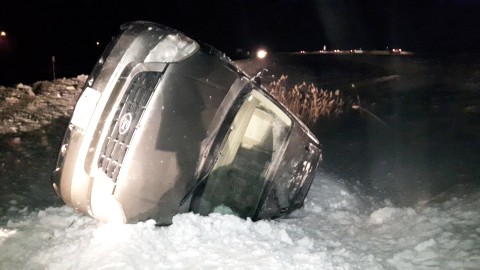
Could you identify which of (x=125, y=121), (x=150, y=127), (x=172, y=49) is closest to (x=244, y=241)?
(x=150, y=127)

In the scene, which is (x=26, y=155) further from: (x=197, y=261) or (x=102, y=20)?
(x=102, y=20)

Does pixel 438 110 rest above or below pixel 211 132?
above

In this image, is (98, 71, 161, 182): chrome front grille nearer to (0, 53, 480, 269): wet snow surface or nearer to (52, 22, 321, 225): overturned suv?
(52, 22, 321, 225): overturned suv

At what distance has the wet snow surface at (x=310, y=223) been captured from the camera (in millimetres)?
3072

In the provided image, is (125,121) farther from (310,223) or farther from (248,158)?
(310,223)

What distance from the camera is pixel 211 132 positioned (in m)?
3.10

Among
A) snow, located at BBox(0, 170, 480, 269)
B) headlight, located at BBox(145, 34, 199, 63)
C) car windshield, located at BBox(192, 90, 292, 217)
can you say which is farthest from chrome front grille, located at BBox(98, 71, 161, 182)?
car windshield, located at BBox(192, 90, 292, 217)

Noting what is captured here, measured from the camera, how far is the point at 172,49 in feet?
9.81

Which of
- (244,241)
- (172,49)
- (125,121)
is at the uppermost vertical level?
(172,49)

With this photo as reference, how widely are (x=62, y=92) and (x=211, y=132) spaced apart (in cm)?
612

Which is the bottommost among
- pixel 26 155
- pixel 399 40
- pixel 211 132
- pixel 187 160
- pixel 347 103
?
pixel 26 155

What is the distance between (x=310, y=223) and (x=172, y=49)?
226 cm

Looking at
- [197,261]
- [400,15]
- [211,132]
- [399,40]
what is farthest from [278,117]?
[400,15]

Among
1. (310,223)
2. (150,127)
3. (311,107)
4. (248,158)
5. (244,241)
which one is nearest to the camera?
(150,127)
